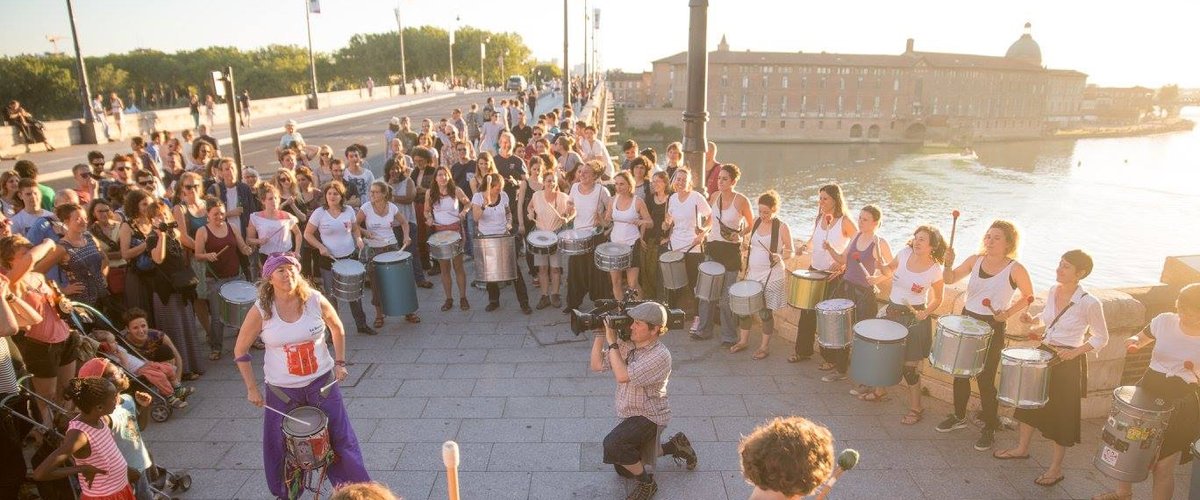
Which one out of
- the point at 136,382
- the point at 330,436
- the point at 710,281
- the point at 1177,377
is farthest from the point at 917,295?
the point at 136,382

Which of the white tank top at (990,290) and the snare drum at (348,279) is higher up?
the white tank top at (990,290)

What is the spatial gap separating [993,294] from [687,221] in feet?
10.3

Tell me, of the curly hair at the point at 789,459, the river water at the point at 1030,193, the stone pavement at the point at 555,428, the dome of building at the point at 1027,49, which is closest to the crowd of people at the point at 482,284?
the curly hair at the point at 789,459

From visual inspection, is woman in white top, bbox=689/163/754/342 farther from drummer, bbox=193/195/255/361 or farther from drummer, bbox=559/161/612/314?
drummer, bbox=193/195/255/361

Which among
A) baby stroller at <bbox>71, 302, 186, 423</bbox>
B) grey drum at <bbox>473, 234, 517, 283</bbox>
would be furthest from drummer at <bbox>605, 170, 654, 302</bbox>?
baby stroller at <bbox>71, 302, 186, 423</bbox>

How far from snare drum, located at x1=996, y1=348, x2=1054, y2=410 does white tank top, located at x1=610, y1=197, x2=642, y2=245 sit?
4.06 meters

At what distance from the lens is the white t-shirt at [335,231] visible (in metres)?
7.53

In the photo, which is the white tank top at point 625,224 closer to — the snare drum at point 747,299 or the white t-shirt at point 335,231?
the snare drum at point 747,299

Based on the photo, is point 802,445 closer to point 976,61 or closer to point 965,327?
point 965,327

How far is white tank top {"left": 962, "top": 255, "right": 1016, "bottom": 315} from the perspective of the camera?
16.8 ft

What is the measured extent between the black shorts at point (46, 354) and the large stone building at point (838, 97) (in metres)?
104

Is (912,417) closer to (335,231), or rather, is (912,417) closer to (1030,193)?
(335,231)

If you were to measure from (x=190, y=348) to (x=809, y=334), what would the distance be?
20.4ft

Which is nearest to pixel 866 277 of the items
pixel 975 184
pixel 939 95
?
pixel 975 184
